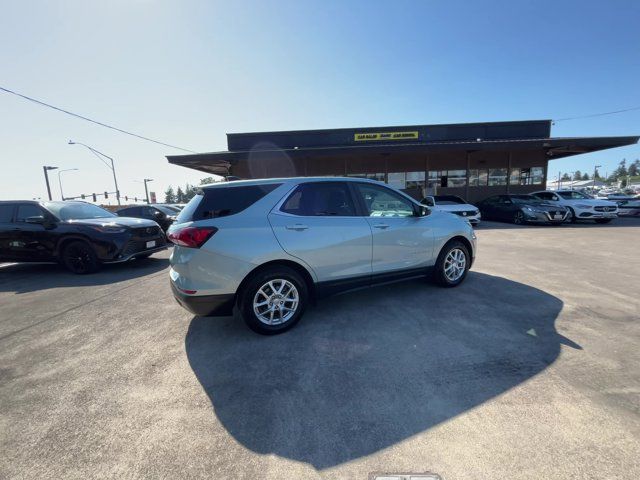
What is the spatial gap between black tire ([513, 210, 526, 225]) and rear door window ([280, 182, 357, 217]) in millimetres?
13036

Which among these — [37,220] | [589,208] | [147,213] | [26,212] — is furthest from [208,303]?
[589,208]

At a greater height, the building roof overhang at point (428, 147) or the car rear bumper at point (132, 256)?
the building roof overhang at point (428, 147)

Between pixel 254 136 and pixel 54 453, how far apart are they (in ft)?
66.1

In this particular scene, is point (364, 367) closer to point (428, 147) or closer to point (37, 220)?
point (37, 220)

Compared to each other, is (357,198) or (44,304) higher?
(357,198)

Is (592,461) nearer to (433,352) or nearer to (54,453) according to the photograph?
(433,352)

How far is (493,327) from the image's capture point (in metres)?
3.31

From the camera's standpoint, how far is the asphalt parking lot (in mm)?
1790

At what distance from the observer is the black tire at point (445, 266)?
4520mm

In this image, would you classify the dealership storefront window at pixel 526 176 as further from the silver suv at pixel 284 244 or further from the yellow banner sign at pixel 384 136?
the silver suv at pixel 284 244

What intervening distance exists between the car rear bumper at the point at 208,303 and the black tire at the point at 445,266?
3.10 m

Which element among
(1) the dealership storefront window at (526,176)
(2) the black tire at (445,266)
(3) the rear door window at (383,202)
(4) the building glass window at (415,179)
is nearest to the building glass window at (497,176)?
(1) the dealership storefront window at (526,176)

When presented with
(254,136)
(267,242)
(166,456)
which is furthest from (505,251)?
(254,136)

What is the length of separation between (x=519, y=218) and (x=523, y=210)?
0.47 meters
